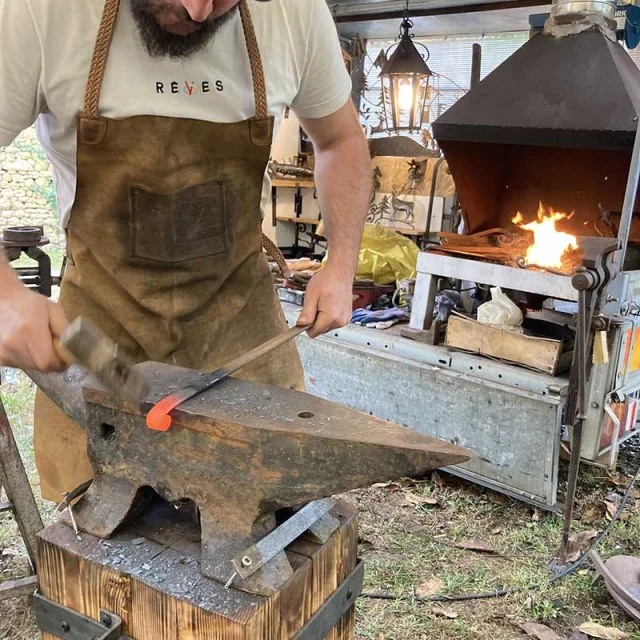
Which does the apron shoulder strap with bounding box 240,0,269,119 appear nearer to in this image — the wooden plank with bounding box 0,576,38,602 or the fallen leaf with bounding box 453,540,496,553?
the wooden plank with bounding box 0,576,38,602

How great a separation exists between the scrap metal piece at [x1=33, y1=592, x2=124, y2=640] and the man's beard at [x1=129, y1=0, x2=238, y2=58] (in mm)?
1058

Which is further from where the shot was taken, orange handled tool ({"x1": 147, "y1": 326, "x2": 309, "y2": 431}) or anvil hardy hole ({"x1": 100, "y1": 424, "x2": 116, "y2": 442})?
anvil hardy hole ({"x1": 100, "y1": 424, "x2": 116, "y2": 442})

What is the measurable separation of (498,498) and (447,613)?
2.65 feet

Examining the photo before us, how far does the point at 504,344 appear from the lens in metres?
2.80

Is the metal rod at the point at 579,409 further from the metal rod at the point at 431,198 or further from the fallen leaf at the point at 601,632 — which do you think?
the metal rod at the point at 431,198

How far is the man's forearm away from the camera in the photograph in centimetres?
176

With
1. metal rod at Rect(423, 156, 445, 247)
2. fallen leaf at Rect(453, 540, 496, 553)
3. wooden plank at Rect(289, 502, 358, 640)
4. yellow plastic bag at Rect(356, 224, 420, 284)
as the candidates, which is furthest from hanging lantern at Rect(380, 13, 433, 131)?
wooden plank at Rect(289, 502, 358, 640)

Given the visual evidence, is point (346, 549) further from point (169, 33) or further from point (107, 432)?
point (169, 33)

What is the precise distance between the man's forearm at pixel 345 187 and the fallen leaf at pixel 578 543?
1594 mm

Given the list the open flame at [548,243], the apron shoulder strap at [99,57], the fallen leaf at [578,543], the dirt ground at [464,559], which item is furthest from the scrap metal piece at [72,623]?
the open flame at [548,243]

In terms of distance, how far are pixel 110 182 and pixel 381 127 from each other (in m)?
3.98

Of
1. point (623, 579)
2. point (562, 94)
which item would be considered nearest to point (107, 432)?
point (623, 579)

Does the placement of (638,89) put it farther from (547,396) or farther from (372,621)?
(372,621)

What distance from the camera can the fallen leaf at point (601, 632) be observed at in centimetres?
211
